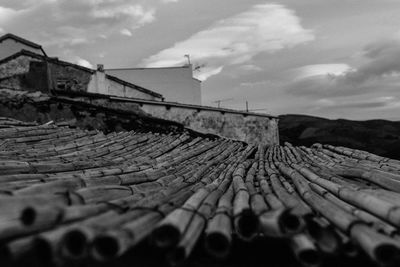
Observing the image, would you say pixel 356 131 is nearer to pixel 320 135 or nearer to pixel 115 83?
pixel 320 135

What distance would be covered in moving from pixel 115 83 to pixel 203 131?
599cm

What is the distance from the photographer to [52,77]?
1491cm

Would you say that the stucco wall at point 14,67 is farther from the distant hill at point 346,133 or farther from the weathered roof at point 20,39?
the distant hill at point 346,133

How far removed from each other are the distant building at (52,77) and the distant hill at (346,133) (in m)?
8.30

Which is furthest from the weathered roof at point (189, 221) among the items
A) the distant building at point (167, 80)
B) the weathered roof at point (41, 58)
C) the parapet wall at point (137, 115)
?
the distant building at point (167, 80)

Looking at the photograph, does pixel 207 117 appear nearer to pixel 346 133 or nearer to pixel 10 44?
pixel 346 133

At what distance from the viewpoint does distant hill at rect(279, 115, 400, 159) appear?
19.8m

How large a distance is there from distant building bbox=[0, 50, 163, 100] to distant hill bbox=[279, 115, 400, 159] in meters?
8.30

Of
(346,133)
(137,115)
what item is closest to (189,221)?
(137,115)

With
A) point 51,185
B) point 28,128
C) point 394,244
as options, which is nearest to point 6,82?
point 28,128

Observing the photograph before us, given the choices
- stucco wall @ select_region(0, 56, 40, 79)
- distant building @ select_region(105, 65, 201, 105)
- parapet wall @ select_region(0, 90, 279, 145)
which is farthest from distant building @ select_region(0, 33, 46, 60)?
parapet wall @ select_region(0, 90, 279, 145)

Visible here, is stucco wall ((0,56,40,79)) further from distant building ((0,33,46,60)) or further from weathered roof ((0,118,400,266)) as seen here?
weathered roof ((0,118,400,266))

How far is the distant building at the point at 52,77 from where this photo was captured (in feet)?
43.9

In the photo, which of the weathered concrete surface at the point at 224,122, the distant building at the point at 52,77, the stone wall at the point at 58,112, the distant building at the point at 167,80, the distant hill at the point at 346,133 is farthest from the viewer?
the distant building at the point at 167,80
